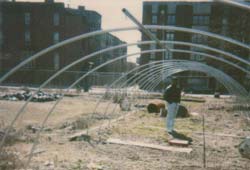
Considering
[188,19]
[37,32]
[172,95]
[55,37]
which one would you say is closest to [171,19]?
[188,19]

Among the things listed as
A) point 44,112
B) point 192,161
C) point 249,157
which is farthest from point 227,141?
point 44,112

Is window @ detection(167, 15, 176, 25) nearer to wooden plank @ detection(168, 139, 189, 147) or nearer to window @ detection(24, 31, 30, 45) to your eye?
window @ detection(24, 31, 30, 45)

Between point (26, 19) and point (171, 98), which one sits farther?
point (26, 19)

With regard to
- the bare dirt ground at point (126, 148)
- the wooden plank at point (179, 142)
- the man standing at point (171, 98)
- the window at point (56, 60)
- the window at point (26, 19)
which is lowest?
the bare dirt ground at point (126, 148)

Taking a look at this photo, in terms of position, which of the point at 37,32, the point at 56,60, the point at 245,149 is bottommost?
the point at 245,149

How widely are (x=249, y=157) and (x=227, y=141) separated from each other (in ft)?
7.77

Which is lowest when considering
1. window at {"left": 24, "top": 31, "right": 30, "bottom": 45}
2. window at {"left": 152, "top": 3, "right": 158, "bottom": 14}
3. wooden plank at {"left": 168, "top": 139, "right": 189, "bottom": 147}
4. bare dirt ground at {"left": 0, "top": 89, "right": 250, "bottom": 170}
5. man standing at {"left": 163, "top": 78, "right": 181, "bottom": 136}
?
bare dirt ground at {"left": 0, "top": 89, "right": 250, "bottom": 170}

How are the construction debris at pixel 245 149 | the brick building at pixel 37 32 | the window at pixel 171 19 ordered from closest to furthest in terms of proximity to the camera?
the construction debris at pixel 245 149
the brick building at pixel 37 32
the window at pixel 171 19

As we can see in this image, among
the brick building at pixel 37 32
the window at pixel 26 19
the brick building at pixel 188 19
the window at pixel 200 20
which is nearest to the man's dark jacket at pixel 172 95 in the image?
→ the brick building at pixel 188 19

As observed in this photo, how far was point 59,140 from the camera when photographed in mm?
10914

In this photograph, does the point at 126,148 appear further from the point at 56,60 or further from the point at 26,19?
the point at 26,19

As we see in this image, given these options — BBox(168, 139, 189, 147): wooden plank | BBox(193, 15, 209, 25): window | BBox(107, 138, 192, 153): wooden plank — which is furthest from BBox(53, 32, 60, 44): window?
BBox(168, 139, 189, 147): wooden plank

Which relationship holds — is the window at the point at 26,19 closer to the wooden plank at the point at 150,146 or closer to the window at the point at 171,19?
the window at the point at 171,19

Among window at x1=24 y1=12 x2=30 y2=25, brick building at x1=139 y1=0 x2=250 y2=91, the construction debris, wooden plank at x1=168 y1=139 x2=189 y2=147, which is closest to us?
the construction debris
